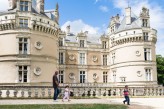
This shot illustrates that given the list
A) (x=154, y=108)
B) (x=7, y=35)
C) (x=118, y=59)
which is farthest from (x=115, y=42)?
(x=154, y=108)

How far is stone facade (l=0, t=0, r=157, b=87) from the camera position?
32688 mm

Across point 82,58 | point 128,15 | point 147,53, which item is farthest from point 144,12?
point 82,58

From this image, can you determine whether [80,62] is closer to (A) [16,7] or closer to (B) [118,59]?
(B) [118,59]

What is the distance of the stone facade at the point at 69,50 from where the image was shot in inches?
1287

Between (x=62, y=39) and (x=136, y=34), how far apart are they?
40.9 ft

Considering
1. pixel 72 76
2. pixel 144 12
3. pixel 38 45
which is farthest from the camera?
pixel 72 76

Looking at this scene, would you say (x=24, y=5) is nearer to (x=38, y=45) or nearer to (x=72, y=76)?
(x=38, y=45)

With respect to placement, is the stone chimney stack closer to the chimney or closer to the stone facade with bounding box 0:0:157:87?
the stone facade with bounding box 0:0:157:87

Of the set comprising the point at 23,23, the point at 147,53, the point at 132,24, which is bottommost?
Answer: the point at 147,53

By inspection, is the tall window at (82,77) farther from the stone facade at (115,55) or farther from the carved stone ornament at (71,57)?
the carved stone ornament at (71,57)

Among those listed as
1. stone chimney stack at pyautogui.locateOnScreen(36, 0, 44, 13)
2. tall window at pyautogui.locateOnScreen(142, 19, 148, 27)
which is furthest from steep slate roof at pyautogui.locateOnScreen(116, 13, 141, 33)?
stone chimney stack at pyautogui.locateOnScreen(36, 0, 44, 13)

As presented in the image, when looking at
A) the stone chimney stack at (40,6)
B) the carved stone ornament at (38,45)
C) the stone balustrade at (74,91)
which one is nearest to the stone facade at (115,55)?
the stone balustrade at (74,91)

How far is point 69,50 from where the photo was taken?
46.2 meters

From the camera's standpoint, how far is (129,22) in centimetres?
4444
